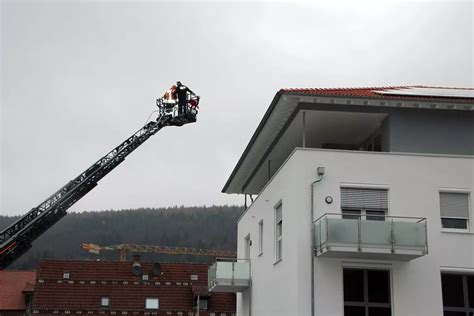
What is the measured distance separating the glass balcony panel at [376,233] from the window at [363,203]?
1.51 metres

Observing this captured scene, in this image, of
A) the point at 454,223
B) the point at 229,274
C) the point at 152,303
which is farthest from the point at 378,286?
the point at 152,303

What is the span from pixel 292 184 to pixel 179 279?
34.4 meters

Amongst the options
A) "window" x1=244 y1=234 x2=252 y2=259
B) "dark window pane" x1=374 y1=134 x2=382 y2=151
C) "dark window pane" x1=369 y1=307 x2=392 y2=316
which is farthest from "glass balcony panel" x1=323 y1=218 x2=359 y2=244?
"window" x1=244 y1=234 x2=252 y2=259

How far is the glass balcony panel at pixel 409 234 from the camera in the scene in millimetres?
18312

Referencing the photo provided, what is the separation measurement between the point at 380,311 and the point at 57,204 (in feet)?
57.7

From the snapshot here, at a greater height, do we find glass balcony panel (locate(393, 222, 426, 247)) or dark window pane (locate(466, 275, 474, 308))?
glass balcony panel (locate(393, 222, 426, 247))

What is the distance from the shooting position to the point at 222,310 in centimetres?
5112

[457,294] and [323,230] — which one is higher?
[323,230]

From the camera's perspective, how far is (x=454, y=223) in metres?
20.3

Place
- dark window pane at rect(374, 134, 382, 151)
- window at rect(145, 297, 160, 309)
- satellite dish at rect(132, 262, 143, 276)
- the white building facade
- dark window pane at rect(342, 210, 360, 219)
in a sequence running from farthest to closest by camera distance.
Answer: satellite dish at rect(132, 262, 143, 276) → window at rect(145, 297, 160, 309) → dark window pane at rect(374, 134, 382, 151) → dark window pane at rect(342, 210, 360, 219) → the white building facade

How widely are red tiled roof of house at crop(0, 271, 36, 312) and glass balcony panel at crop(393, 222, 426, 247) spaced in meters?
47.4

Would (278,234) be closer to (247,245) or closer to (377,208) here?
(377,208)

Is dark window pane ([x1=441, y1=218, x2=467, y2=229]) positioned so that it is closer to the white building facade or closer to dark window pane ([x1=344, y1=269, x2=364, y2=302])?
the white building facade

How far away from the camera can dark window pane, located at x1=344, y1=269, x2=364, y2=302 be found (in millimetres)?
19266
